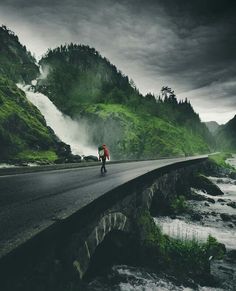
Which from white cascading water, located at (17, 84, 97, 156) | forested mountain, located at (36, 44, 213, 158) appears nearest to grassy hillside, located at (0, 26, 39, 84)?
forested mountain, located at (36, 44, 213, 158)

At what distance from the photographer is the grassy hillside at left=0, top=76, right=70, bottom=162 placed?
3862 cm

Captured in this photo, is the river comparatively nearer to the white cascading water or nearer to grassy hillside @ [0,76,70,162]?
grassy hillside @ [0,76,70,162]

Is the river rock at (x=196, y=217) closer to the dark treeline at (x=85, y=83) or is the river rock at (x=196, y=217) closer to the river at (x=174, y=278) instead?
the river at (x=174, y=278)

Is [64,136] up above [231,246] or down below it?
above

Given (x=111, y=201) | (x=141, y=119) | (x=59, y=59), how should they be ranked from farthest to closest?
(x=59, y=59) < (x=141, y=119) < (x=111, y=201)

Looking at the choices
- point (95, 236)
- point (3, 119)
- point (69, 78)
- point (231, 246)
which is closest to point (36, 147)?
point (3, 119)

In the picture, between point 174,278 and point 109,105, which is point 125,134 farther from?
point 174,278

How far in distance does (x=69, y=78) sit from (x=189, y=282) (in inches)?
4820

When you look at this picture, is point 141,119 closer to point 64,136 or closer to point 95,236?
point 64,136

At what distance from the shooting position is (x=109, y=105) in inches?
4254

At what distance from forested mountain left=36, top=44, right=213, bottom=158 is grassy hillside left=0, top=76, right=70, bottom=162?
1350 inches

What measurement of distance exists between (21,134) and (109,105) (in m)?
66.9

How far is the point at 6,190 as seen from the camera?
10.1 meters

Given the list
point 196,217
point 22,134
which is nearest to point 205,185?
point 196,217
